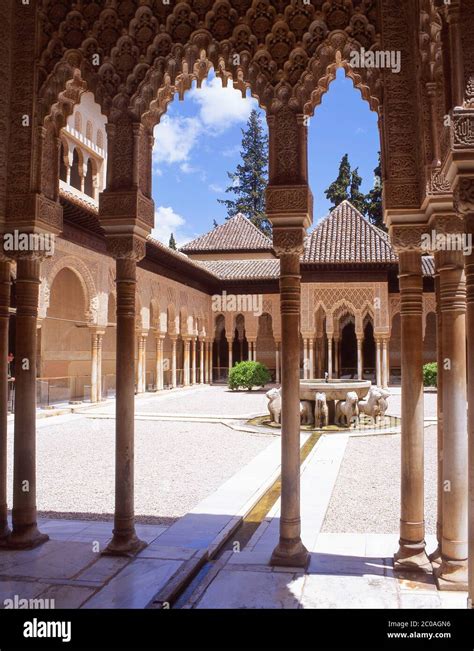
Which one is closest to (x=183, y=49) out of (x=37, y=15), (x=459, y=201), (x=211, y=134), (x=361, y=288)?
(x=37, y=15)

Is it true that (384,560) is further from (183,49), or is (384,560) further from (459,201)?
(183,49)

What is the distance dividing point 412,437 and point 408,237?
1.63 metres

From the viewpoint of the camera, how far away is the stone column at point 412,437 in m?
4.57

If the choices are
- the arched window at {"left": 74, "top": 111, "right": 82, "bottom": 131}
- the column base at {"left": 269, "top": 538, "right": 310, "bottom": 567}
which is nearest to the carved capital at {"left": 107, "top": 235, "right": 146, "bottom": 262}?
the column base at {"left": 269, "top": 538, "right": 310, "bottom": 567}

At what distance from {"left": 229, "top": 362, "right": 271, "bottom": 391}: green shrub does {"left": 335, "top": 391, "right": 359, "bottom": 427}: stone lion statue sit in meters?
12.4

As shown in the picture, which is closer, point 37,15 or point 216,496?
point 37,15

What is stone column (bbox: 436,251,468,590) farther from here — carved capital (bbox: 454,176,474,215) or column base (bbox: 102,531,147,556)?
column base (bbox: 102,531,147,556)

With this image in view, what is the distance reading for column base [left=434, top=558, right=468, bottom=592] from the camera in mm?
4121

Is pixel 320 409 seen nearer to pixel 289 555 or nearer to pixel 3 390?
pixel 289 555

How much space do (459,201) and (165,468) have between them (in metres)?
7.72

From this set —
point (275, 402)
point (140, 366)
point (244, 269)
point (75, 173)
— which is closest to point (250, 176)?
point (244, 269)

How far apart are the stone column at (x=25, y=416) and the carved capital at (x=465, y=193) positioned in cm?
376

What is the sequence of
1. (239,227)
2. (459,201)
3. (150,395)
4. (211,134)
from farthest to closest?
(211,134), (239,227), (150,395), (459,201)

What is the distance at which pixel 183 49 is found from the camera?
5.00 m
